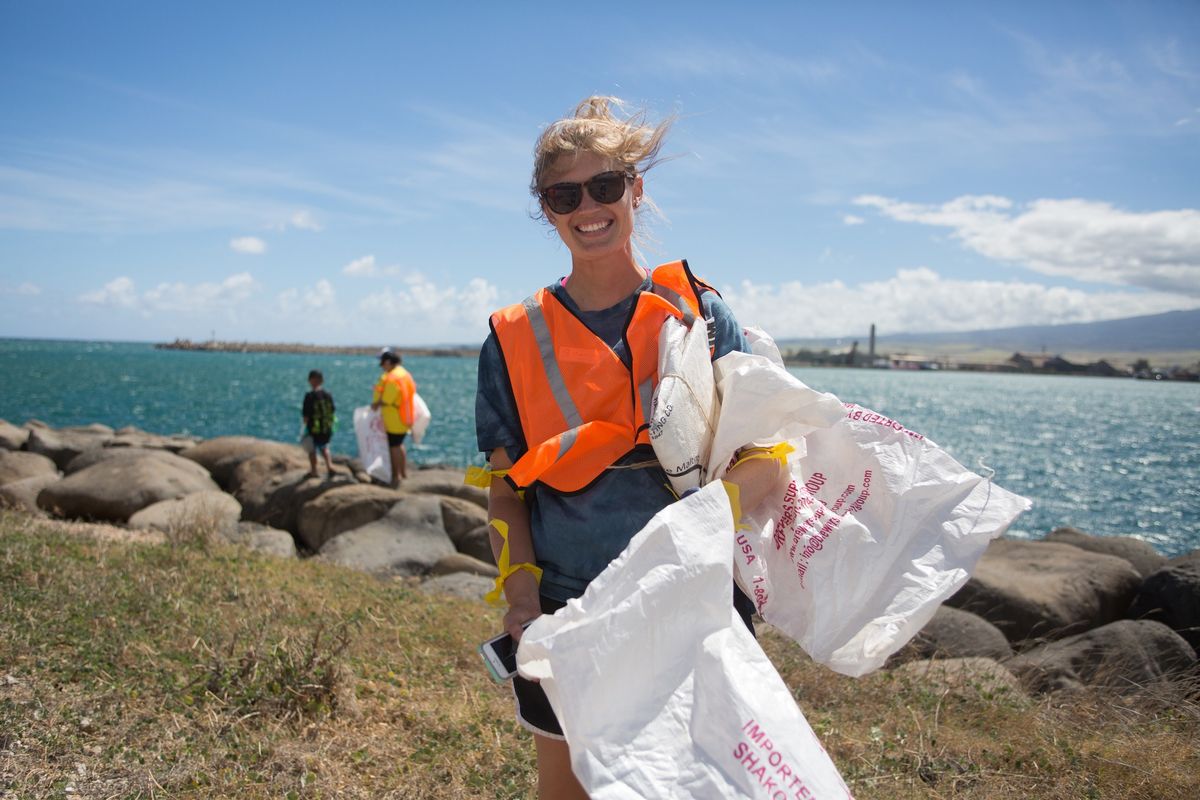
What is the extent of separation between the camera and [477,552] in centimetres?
1033

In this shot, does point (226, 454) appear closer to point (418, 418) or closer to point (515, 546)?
point (418, 418)

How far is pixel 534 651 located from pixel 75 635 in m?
3.69

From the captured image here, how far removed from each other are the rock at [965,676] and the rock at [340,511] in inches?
248

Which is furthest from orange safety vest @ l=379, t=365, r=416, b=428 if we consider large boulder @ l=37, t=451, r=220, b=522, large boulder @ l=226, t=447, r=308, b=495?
large boulder @ l=37, t=451, r=220, b=522

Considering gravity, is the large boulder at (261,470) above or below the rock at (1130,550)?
above

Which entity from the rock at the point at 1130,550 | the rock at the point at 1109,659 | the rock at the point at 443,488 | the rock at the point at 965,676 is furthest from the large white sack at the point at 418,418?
the rock at the point at 1109,659

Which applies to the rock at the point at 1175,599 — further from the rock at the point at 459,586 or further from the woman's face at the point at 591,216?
the woman's face at the point at 591,216

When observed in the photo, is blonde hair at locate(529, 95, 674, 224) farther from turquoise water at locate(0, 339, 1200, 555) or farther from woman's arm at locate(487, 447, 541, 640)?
turquoise water at locate(0, 339, 1200, 555)

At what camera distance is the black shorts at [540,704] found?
7.06ft

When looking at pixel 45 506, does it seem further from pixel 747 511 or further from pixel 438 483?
pixel 747 511

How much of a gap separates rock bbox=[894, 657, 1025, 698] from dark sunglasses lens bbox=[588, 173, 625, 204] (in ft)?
12.6

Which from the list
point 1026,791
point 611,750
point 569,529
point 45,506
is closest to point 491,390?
point 569,529

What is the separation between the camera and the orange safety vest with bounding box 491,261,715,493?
213 centimetres

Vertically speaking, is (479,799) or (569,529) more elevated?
(569,529)
